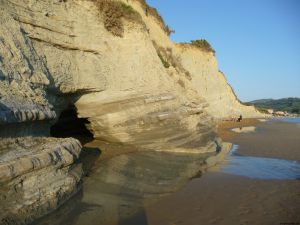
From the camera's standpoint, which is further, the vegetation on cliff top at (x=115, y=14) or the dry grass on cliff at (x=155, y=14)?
the dry grass on cliff at (x=155, y=14)

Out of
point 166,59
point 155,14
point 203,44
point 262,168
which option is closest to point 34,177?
point 262,168

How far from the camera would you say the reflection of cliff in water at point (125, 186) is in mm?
5120

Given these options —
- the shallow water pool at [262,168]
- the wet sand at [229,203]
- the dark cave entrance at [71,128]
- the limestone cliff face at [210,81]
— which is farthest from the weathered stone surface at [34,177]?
the limestone cliff face at [210,81]

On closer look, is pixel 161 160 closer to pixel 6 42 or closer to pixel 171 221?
pixel 171 221

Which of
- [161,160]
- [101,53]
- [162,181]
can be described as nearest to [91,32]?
[101,53]

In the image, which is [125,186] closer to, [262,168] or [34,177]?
[34,177]

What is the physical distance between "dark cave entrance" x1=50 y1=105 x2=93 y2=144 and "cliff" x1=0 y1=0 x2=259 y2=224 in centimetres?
9

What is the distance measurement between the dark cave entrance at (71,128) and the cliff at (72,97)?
9cm

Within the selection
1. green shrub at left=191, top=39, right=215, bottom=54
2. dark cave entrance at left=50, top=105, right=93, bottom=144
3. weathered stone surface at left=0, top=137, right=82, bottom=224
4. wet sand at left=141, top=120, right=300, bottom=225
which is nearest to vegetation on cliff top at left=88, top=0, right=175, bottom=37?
dark cave entrance at left=50, top=105, right=93, bottom=144

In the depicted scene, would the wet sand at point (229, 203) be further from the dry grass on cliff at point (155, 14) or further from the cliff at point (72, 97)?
the dry grass on cliff at point (155, 14)

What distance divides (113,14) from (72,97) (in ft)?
Answer: 11.8

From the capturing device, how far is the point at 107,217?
5121mm

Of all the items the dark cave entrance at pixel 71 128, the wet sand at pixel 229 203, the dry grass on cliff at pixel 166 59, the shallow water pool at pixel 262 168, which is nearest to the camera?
the wet sand at pixel 229 203

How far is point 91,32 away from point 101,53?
29.7 inches
